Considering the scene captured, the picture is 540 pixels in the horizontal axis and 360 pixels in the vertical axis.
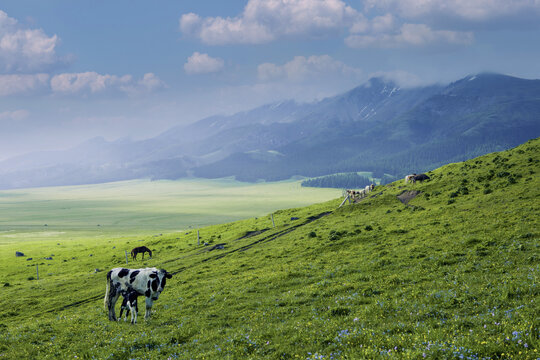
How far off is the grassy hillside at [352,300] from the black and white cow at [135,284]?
1.40 meters

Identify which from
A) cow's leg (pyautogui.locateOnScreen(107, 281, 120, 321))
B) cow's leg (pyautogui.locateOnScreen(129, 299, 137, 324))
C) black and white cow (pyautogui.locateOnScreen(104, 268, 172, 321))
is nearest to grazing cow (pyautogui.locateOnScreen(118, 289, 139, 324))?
cow's leg (pyautogui.locateOnScreen(129, 299, 137, 324))

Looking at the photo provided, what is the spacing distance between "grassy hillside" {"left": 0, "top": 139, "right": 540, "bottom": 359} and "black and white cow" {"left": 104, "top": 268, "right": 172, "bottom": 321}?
140cm

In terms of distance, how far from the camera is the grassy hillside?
12.2 metres

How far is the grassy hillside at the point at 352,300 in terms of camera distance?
481 inches

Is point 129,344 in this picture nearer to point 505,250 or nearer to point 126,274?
point 126,274

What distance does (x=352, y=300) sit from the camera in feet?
60.4

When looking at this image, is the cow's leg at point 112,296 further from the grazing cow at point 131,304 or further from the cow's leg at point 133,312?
the cow's leg at point 133,312

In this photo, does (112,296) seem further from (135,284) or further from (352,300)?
(352,300)

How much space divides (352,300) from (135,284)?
13.7 meters

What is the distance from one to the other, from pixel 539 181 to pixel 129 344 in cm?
5145

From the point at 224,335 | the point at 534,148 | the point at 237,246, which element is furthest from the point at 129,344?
the point at 534,148

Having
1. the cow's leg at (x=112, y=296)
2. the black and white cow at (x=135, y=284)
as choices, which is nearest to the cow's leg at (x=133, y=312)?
the black and white cow at (x=135, y=284)

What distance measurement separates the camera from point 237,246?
55875 mm

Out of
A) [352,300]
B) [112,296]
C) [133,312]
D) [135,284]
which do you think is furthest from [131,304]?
[352,300]
